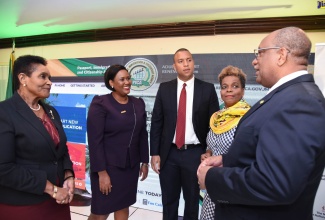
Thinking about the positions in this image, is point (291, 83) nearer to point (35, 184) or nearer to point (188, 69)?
point (188, 69)

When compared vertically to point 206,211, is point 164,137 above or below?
above

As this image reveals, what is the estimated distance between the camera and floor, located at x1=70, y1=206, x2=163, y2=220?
276 centimetres

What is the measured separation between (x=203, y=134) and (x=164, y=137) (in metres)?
0.32

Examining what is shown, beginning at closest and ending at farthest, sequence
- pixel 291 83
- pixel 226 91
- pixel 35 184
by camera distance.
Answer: pixel 291 83 < pixel 35 184 < pixel 226 91

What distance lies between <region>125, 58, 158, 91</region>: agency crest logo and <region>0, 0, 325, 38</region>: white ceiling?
0.45 meters

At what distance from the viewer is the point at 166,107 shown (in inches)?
80.4

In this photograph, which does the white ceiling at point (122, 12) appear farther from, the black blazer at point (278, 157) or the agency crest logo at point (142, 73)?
the black blazer at point (278, 157)

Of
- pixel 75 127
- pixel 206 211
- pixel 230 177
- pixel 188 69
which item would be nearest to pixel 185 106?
pixel 188 69

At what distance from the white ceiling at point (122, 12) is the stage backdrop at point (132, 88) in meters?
0.41

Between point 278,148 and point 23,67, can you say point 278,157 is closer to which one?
point 278,148

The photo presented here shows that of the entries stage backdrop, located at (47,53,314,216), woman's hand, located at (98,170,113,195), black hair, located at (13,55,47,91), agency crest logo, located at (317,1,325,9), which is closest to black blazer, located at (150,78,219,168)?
woman's hand, located at (98,170,113,195)

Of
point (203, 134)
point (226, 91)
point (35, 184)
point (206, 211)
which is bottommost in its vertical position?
point (206, 211)

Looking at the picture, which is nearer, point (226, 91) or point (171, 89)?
point (226, 91)

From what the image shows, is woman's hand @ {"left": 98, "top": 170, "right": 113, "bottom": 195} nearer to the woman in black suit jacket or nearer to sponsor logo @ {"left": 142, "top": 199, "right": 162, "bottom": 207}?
the woman in black suit jacket
